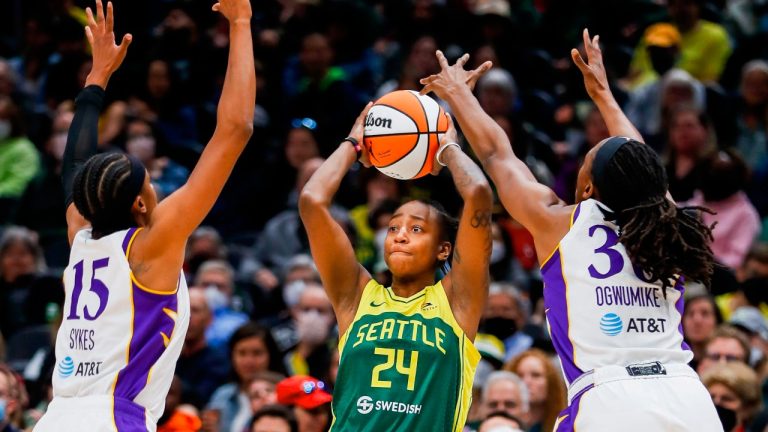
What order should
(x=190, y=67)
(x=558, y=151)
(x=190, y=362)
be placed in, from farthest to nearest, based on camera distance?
(x=190, y=67), (x=558, y=151), (x=190, y=362)

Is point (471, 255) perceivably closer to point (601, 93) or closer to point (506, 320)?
point (601, 93)

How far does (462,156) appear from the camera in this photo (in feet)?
22.2

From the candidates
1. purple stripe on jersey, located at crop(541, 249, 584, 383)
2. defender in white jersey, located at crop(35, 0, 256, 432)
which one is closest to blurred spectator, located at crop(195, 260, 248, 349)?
defender in white jersey, located at crop(35, 0, 256, 432)

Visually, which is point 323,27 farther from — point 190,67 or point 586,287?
point 586,287

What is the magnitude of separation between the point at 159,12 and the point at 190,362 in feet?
21.4

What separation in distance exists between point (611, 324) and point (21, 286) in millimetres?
7517

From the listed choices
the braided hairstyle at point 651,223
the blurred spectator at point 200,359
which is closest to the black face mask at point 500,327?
the blurred spectator at point 200,359

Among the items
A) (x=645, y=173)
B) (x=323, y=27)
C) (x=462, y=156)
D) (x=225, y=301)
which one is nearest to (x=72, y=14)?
(x=323, y=27)

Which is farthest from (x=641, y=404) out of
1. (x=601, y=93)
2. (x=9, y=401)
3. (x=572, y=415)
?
(x=9, y=401)

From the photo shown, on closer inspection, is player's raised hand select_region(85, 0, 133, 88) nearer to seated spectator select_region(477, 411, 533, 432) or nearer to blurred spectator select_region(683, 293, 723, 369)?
seated spectator select_region(477, 411, 533, 432)

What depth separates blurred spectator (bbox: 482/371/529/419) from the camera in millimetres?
8719

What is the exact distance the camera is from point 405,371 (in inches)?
248

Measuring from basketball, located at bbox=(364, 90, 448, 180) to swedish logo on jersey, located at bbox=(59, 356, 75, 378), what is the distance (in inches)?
77.5

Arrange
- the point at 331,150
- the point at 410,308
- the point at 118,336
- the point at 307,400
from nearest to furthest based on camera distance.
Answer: the point at 118,336, the point at 410,308, the point at 307,400, the point at 331,150
